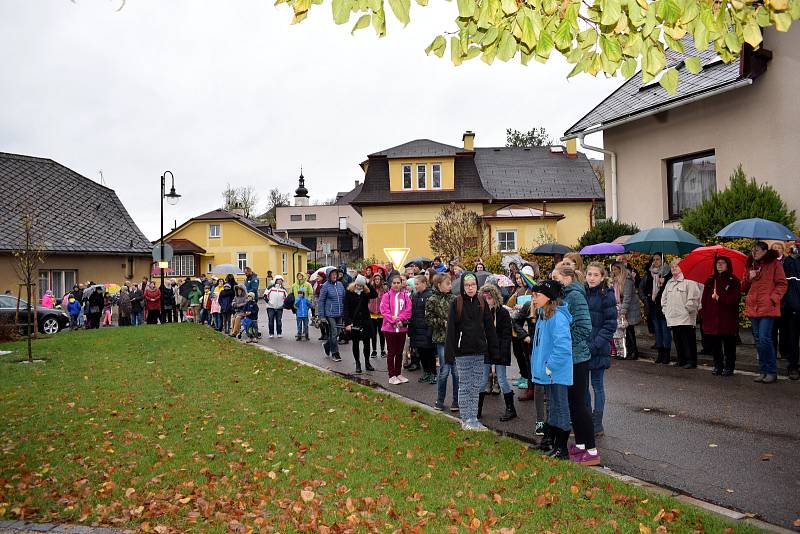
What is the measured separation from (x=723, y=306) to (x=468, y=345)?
5.07 meters

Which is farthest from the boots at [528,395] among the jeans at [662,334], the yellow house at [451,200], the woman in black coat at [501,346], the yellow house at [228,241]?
the yellow house at [228,241]

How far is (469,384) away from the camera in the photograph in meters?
7.68

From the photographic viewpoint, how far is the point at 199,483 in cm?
589

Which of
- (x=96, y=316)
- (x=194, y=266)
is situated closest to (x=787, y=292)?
(x=96, y=316)

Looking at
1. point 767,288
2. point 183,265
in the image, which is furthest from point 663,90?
point 183,265

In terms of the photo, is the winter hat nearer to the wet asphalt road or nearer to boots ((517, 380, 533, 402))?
the wet asphalt road

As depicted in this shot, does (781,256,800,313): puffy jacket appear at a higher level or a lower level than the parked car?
higher

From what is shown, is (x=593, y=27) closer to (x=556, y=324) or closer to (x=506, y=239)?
(x=556, y=324)

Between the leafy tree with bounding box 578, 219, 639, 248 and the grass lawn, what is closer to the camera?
the grass lawn

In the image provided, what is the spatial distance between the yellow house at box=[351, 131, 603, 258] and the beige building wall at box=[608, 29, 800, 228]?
22.3 meters

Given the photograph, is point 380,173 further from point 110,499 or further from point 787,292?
point 110,499

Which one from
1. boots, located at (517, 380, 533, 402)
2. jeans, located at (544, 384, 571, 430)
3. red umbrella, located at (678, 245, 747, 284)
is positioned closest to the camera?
jeans, located at (544, 384, 571, 430)

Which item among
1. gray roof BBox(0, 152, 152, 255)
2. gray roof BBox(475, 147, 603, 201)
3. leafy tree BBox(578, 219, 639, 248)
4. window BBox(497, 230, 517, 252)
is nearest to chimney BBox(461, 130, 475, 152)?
gray roof BBox(475, 147, 603, 201)

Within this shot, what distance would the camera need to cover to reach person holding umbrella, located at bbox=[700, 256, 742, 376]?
10273 mm
